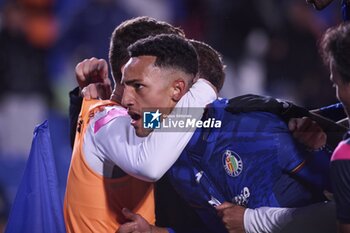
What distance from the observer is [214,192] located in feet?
7.00

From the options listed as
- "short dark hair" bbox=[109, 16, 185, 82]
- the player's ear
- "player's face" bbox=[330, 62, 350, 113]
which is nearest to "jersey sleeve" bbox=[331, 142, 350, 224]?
"player's face" bbox=[330, 62, 350, 113]

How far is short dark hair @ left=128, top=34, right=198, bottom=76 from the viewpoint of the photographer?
2059mm

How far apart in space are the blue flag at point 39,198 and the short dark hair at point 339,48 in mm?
845

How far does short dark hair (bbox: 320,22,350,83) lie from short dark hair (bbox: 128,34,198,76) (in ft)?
1.24

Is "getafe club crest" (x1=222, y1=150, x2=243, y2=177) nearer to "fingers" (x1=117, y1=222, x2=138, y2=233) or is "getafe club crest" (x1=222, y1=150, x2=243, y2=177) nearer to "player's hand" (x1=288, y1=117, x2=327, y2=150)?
"player's hand" (x1=288, y1=117, x2=327, y2=150)

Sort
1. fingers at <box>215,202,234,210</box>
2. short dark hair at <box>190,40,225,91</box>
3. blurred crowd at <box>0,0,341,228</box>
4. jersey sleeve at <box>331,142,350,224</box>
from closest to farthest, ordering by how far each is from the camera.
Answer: jersey sleeve at <box>331,142,350,224</box>
fingers at <box>215,202,234,210</box>
short dark hair at <box>190,40,225,91</box>
blurred crowd at <box>0,0,341,228</box>

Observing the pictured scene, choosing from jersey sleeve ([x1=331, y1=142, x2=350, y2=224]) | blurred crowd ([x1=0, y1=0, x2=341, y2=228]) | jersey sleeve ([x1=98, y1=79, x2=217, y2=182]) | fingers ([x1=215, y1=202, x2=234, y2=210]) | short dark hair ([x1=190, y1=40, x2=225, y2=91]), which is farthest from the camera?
blurred crowd ([x1=0, y1=0, x2=341, y2=228])

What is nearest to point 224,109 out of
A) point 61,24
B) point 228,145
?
point 228,145

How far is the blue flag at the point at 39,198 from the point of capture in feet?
7.09

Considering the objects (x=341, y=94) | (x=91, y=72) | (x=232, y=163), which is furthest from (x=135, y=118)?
(x=341, y=94)

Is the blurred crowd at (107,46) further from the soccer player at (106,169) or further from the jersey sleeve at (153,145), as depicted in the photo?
the jersey sleeve at (153,145)

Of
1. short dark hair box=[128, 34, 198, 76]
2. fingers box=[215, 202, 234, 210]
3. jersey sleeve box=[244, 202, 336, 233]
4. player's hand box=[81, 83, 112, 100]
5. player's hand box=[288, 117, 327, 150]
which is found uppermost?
short dark hair box=[128, 34, 198, 76]

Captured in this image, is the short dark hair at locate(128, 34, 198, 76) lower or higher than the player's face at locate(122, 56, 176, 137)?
higher

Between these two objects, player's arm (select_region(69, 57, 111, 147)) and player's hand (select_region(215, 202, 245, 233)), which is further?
player's arm (select_region(69, 57, 111, 147))
